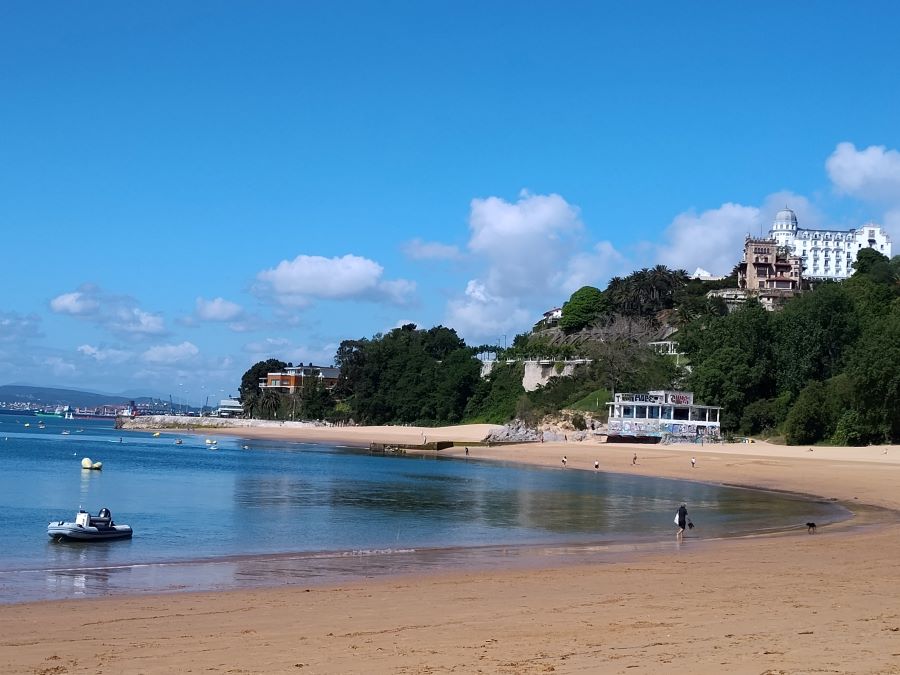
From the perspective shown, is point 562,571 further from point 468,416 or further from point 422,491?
point 468,416

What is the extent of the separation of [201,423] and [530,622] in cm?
15599

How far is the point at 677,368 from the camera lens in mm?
90438

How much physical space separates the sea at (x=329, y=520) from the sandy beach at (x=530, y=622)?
216 centimetres

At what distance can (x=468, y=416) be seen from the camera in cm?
11738

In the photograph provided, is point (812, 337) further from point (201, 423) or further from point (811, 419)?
point (201, 423)

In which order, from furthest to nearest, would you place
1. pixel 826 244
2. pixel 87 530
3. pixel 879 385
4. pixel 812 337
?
pixel 826 244 → pixel 812 337 → pixel 879 385 → pixel 87 530

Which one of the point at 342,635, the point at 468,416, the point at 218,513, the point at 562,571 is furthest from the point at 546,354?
the point at 342,635

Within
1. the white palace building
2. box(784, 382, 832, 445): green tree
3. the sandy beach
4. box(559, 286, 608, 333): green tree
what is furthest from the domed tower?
the sandy beach

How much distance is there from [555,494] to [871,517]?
1550 centimetres

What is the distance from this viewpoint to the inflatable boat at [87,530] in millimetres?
23609

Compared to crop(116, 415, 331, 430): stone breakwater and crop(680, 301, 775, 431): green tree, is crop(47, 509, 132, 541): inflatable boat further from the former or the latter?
crop(116, 415, 331, 430): stone breakwater

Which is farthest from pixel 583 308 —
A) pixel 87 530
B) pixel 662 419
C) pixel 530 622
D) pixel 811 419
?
pixel 530 622

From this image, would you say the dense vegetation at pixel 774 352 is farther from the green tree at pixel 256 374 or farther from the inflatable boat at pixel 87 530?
the green tree at pixel 256 374

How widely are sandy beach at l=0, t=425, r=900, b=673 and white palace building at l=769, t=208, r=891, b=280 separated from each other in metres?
143
